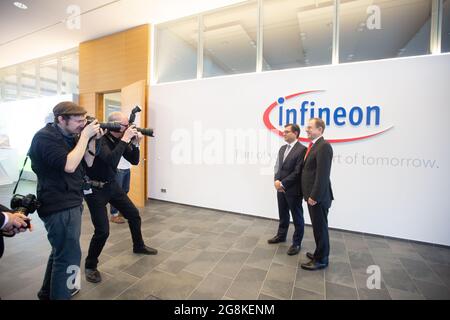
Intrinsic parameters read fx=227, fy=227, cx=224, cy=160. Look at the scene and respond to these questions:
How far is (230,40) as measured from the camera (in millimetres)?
4789

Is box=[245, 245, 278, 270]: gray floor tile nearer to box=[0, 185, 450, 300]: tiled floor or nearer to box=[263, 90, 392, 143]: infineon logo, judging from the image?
box=[0, 185, 450, 300]: tiled floor

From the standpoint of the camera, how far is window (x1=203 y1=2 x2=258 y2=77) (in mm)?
4324

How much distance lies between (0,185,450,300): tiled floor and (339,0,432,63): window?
2766mm

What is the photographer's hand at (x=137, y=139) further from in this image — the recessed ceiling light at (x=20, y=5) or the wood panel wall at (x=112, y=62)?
the recessed ceiling light at (x=20, y=5)

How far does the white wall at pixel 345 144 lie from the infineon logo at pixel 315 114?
0.04 metres

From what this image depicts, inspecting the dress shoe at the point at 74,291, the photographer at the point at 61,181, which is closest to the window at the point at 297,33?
the photographer at the point at 61,181

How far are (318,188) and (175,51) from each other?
14.6ft

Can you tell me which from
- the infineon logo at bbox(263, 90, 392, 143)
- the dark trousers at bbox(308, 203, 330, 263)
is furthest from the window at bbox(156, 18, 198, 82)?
the dark trousers at bbox(308, 203, 330, 263)

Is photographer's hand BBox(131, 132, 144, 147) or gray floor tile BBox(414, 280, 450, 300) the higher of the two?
photographer's hand BBox(131, 132, 144, 147)

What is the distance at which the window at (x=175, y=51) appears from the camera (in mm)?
4840

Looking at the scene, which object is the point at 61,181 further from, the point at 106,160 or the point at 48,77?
the point at 48,77

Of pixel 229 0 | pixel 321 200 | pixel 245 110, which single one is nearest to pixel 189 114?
pixel 245 110

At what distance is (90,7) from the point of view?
4.29 meters
